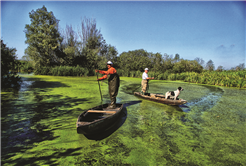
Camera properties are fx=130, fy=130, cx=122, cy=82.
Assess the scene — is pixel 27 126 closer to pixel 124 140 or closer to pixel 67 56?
pixel 124 140

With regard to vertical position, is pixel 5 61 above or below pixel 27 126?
above

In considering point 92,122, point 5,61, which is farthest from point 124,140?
point 5,61

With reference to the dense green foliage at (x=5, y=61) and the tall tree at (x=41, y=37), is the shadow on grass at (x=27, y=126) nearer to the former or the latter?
the dense green foliage at (x=5, y=61)

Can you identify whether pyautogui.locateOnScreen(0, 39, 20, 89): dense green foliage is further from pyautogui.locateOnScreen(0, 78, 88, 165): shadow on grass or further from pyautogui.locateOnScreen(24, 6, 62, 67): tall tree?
pyautogui.locateOnScreen(24, 6, 62, 67): tall tree

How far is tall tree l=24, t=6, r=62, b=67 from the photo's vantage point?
1683 centimetres

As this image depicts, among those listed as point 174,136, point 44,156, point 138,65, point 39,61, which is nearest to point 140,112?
point 174,136

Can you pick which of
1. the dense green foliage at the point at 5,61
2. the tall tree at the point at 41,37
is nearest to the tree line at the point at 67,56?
the tall tree at the point at 41,37

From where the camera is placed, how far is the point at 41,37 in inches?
673

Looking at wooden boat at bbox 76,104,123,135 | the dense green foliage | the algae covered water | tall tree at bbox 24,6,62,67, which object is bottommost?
the algae covered water

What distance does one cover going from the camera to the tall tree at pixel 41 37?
16.8 metres

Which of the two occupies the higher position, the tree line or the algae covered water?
the tree line

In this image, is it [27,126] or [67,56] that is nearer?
[27,126]

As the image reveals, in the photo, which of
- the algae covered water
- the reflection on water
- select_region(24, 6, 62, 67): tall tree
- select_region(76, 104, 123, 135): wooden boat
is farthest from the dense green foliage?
select_region(24, 6, 62, 67): tall tree

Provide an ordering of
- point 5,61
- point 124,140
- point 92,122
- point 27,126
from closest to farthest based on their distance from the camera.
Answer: point 92,122
point 124,140
point 27,126
point 5,61
